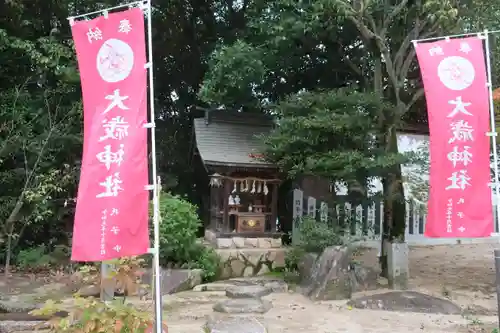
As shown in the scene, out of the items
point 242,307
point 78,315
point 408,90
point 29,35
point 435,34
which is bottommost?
point 242,307

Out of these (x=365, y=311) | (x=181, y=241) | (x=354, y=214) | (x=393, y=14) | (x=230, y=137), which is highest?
(x=393, y=14)

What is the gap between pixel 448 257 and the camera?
Result: 43.4ft

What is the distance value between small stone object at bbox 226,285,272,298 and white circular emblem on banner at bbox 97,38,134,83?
17.2 ft

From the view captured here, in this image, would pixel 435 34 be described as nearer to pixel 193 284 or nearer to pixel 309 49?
pixel 309 49

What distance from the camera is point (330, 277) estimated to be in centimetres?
891

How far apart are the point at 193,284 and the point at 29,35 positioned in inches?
341

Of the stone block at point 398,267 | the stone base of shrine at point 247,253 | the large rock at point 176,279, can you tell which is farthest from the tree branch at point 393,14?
the large rock at point 176,279

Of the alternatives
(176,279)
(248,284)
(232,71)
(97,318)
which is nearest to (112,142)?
(97,318)

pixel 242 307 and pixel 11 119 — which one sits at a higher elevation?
pixel 11 119

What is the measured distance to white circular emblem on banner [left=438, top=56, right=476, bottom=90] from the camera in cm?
642

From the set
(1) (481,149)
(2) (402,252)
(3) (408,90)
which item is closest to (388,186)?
(2) (402,252)

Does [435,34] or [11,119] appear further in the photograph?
[11,119]

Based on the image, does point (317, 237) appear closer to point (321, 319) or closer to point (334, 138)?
point (334, 138)

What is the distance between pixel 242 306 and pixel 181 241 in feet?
7.51
